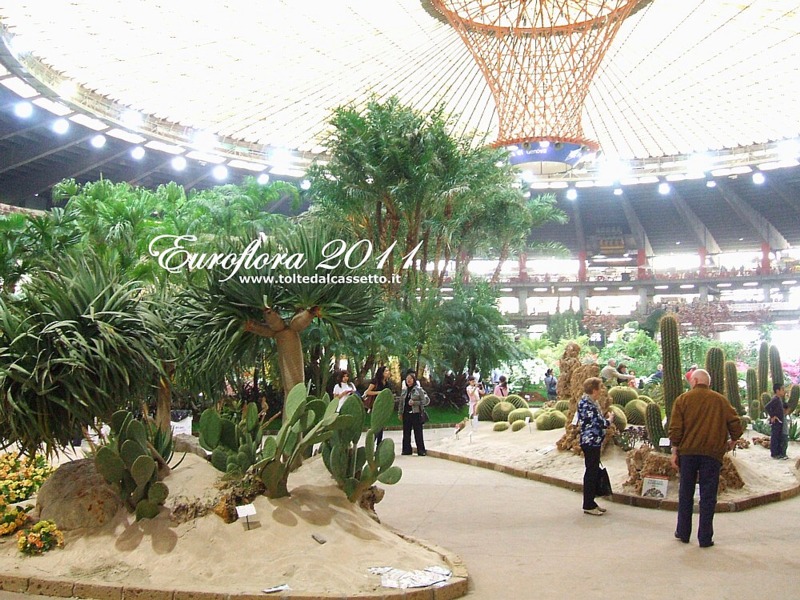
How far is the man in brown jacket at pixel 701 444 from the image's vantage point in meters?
6.00

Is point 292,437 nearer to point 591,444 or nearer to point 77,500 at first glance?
point 77,500

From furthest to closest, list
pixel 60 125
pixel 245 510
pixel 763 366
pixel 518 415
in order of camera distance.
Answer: pixel 60 125, pixel 763 366, pixel 518 415, pixel 245 510

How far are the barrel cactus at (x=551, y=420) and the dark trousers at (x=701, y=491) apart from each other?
6.73 m

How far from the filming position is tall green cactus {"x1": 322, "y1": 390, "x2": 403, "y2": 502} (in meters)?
5.88

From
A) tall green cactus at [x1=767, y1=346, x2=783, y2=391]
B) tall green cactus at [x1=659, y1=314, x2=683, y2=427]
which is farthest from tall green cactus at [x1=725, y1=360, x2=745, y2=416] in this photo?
tall green cactus at [x1=659, y1=314, x2=683, y2=427]

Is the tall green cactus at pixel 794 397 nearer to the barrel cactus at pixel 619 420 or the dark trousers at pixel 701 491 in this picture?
the barrel cactus at pixel 619 420

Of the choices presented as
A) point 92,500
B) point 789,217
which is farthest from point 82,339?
Result: point 789,217

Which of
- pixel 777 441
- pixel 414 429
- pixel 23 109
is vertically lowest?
pixel 414 429

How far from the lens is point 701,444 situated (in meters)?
6.02

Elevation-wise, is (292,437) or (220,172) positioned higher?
(220,172)

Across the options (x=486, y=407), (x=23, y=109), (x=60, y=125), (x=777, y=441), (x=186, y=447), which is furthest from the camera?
(x=60, y=125)

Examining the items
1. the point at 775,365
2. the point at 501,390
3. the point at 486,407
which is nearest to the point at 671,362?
the point at 775,365

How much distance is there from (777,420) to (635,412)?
7.23 feet

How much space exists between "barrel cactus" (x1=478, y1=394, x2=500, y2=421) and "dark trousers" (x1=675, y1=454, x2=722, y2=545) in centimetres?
1062
